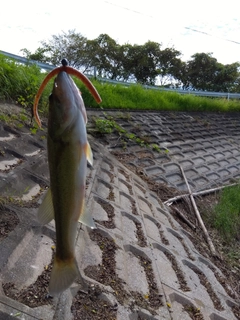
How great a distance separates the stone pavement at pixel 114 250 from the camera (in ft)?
7.93

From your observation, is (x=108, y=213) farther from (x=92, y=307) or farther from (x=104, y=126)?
(x=104, y=126)

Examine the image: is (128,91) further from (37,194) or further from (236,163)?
(37,194)

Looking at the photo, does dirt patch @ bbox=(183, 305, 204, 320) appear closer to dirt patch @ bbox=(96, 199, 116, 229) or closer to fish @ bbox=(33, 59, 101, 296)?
dirt patch @ bbox=(96, 199, 116, 229)

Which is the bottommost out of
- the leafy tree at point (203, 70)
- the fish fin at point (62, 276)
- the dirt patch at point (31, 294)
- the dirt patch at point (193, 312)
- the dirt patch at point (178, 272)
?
the dirt patch at point (193, 312)

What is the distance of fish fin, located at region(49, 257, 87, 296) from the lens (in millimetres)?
1146

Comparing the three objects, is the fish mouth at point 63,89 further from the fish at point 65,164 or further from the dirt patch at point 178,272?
the dirt patch at point 178,272

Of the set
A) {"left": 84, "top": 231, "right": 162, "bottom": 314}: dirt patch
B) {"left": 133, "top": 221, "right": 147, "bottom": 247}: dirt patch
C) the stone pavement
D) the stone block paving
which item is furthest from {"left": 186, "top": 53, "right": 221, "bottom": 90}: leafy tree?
{"left": 84, "top": 231, "right": 162, "bottom": 314}: dirt patch

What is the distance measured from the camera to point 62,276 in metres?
1.15

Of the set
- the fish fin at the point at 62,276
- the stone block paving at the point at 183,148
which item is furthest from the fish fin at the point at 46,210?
the stone block paving at the point at 183,148

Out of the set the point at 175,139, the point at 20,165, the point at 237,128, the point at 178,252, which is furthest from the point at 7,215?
the point at 237,128

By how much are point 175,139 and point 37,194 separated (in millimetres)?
6251

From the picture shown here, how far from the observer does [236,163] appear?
385 inches

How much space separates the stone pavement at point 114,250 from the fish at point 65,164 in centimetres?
99

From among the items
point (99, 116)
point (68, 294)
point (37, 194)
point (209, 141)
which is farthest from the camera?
point (209, 141)
